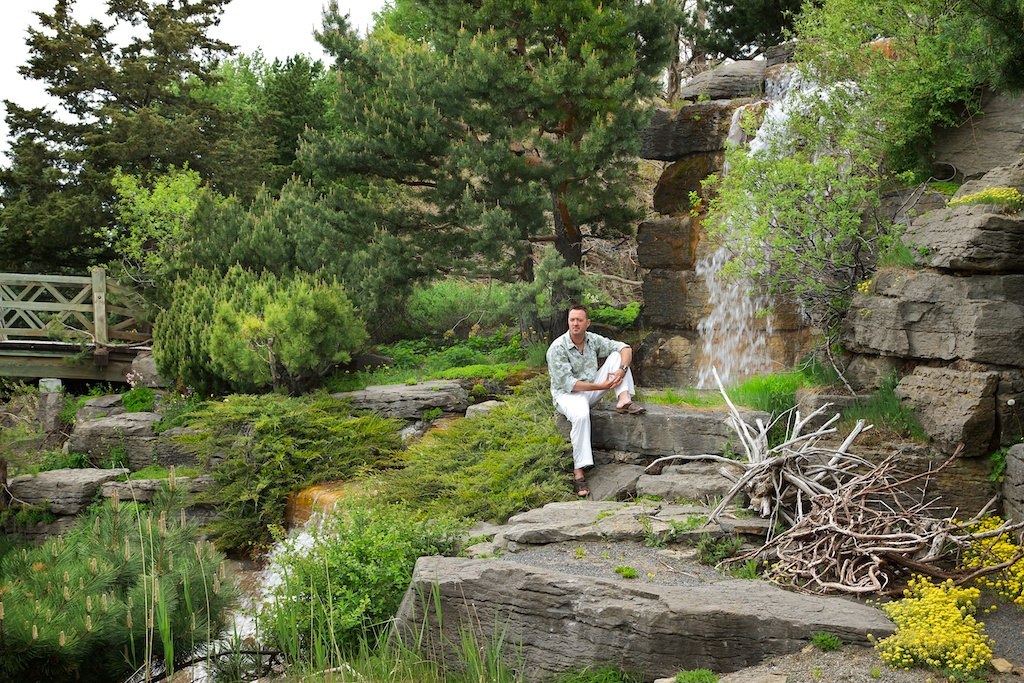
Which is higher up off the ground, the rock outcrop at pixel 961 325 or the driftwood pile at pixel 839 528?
the rock outcrop at pixel 961 325

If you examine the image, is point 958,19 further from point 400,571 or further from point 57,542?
point 57,542

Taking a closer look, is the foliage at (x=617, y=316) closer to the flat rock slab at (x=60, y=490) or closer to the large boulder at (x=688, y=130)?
the large boulder at (x=688, y=130)

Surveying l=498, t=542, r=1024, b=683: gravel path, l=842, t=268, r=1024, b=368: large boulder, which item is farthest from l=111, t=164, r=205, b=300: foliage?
l=498, t=542, r=1024, b=683: gravel path

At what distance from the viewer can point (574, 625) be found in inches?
245

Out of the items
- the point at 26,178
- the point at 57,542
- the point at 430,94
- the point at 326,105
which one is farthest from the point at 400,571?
the point at 326,105

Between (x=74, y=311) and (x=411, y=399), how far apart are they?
9104mm

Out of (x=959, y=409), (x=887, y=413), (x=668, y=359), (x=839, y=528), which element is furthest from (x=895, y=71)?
(x=839, y=528)

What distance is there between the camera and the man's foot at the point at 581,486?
371 inches

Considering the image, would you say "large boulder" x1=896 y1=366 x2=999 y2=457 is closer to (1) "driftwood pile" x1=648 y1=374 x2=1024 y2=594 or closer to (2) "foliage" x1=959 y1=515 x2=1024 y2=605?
(1) "driftwood pile" x1=648 y1=374 x2=1024 y2=594

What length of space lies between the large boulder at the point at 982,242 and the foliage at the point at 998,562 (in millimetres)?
2573

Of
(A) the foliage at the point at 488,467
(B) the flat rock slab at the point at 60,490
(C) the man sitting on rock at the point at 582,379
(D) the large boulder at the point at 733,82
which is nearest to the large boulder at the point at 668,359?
(A) the foliage at the point at 488,467

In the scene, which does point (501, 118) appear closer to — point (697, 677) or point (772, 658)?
point (772, 658)

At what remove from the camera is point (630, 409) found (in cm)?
986

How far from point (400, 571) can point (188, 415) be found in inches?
315
